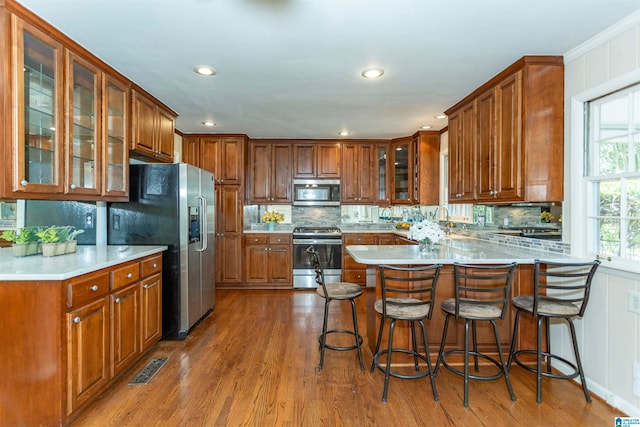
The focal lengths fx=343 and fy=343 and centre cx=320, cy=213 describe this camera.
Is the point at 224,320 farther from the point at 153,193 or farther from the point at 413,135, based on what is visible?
the point at 413,135

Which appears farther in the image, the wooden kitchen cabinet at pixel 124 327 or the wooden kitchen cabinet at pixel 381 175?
the wooden kitchen cabinet at pixel 381 175

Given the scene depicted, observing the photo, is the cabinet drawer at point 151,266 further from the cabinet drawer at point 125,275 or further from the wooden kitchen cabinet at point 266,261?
the wooden kitchen cabinet at point 266,261

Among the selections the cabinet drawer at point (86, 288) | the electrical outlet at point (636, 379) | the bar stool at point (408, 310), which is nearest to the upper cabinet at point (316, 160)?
the bar stool at point (408, 310)

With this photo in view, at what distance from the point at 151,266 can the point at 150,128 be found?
142 centimetres

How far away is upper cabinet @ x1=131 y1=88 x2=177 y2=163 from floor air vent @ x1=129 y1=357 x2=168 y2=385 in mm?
1860

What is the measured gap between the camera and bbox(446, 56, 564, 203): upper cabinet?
102 inches

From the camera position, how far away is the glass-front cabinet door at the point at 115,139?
274 cm

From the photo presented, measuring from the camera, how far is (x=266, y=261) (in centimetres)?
532

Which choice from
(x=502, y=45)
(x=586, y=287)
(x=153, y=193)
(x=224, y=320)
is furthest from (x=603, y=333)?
(x=153, y=193)

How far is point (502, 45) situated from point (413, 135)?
9.34ft

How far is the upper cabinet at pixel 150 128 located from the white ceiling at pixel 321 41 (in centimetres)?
16

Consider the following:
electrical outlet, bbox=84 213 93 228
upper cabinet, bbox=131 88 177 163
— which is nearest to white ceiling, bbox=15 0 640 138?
upper cabinet, bbox=131 88 177 163

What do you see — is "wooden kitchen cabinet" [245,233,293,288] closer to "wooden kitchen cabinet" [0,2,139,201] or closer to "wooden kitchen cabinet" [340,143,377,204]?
"wooden kitchen cabinet" [340,143,377,204]

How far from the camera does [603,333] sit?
2277mm
